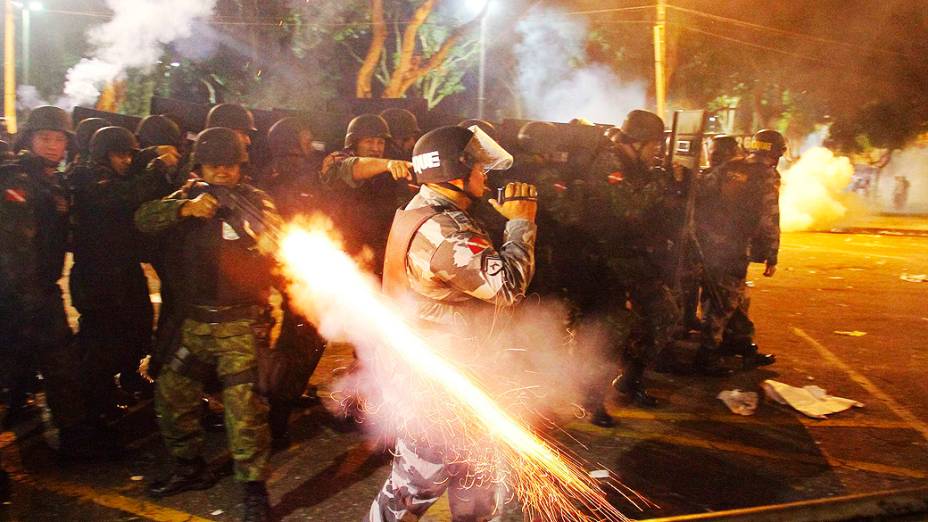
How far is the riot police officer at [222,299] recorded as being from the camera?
3.49 m

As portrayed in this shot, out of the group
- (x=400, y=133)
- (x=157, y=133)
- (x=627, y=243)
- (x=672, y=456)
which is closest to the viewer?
(x=672, y=456)

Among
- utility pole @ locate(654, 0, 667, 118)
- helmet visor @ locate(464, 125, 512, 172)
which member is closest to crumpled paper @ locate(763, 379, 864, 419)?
helmet visor @ locate(464, 125, 512, 172)

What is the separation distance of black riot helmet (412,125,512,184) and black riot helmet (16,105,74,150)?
326cm

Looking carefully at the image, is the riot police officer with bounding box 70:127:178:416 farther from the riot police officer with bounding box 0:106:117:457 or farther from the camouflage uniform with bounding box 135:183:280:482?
the camouflage uniform with bounding box 135:183:280:482

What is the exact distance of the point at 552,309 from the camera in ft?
16.8

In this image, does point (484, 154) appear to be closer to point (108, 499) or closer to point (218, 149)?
point (218, 149)

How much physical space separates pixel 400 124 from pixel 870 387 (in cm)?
424

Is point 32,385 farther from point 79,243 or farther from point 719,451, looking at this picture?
point 719,451

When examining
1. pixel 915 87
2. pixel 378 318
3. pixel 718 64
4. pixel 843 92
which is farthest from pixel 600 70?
pixel 378 318

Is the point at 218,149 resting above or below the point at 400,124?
below

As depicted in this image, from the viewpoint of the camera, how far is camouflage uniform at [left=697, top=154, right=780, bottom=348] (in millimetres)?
6121

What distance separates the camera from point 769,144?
6.24m

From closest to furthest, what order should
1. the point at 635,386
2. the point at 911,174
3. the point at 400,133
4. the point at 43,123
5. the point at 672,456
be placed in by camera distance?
the point at 672,456 → the point at 43,123 → the point at 635,386 → the point at 400,133 → the point at 911,174

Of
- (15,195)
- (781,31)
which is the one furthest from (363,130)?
(781,31)
